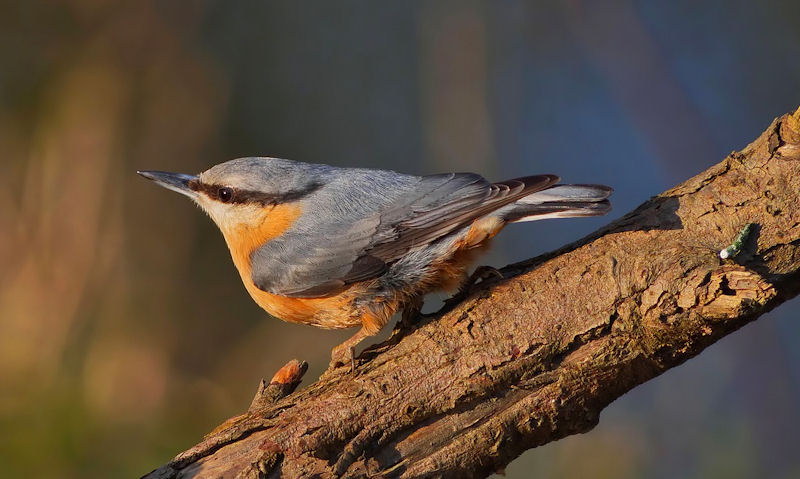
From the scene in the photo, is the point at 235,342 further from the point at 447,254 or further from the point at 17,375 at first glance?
the point at 447,254

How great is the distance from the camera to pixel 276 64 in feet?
22.1

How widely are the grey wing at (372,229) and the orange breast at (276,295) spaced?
2.0 inches

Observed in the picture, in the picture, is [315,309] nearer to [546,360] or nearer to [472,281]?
[472,281]

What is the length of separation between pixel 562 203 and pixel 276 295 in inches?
49.1

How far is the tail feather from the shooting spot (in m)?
2.89

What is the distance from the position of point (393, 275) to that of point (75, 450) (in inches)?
79.3

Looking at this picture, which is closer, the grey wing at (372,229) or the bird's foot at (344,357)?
the bird's foot at (344,357)

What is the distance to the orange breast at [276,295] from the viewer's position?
324cm

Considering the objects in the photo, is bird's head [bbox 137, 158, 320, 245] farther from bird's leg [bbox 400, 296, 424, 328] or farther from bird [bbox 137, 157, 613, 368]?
bird's leg [bbox 400, 296, 424, 328]

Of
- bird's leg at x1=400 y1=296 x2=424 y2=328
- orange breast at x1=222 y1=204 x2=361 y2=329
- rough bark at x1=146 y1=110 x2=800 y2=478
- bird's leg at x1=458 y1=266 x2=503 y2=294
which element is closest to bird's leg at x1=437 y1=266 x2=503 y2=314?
bird's leg at x1=458 y1=266 x2=503 y2=294

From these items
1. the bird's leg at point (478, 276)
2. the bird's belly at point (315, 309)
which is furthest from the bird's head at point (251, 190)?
the bird's leg at point (478, 276)

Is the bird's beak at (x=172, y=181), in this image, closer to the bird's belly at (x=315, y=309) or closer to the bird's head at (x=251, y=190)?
the bird's head at (x=251, y=190)

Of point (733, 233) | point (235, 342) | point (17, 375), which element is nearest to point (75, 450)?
point (17, 375)

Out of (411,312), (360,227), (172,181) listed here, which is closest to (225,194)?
(172,181)
